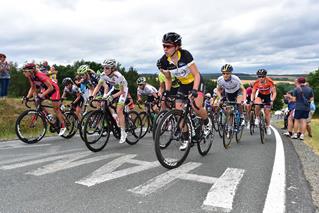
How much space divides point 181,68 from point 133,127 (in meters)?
3.26

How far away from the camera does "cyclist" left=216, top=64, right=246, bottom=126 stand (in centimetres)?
874

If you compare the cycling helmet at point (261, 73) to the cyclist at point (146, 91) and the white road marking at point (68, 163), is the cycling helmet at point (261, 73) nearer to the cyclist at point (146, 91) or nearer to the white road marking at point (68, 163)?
the cyclist at point (146, 91)

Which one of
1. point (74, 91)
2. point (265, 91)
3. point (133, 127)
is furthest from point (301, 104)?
point (74, 91)

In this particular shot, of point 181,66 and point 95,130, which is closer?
point 181,66

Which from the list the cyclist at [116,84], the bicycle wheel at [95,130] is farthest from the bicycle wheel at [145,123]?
the bicycle wheel at [95,130]

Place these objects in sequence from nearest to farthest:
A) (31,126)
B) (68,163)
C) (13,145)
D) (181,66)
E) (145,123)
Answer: (68,163) < (181,66) < (13,145) < (31,126) < (145,123)

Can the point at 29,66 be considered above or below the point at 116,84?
above

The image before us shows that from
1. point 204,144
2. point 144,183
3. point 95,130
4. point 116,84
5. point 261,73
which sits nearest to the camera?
point 144,183

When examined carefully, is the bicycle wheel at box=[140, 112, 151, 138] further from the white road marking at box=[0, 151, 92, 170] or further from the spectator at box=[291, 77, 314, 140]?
the spectator at box=[291, 77, 314, 140]

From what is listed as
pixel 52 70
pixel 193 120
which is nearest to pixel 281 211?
pixel 193 120

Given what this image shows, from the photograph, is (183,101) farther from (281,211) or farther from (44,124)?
(44,124)

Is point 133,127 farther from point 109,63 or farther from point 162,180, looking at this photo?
point 162,180

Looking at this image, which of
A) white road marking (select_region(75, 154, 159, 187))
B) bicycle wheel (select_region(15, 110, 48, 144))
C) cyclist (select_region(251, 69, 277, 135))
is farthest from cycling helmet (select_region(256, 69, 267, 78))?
bicycle wheel (select_region(15, 110, 48, 144))

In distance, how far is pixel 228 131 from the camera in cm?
807
